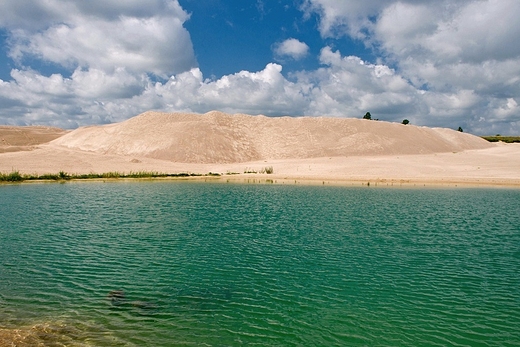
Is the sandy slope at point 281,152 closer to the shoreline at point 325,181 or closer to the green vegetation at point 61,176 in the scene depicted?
the shoreline at point 325,181

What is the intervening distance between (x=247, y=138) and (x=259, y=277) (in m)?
96.4

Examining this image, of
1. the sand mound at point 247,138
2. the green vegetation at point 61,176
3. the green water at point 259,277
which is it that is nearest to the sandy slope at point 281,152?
the sand mound at point 247,138

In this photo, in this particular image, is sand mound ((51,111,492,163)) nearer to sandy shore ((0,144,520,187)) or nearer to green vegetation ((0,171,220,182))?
sandy shore ((0,144,520,187))

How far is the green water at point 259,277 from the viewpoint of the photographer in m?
12.1

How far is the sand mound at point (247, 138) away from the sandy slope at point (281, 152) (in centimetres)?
27

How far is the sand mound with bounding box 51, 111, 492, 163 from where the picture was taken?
325 ft

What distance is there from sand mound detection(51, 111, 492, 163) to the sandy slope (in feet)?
0.88

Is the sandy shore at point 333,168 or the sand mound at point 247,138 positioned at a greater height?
the sand mound at point 247,138

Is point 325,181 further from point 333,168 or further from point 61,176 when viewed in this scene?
point 61,176

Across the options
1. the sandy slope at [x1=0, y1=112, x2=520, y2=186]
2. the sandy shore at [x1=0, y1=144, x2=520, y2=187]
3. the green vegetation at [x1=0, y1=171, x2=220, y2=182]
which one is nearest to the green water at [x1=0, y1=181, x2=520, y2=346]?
the sandy shore at [x1=0, y1=144, x2=520, y2=187]

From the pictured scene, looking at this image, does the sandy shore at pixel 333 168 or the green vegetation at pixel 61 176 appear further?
the sandy shore at pixel 333 168

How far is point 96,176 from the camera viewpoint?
64.0 m

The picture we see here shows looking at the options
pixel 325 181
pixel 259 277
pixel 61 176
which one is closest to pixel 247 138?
pixel 325 181

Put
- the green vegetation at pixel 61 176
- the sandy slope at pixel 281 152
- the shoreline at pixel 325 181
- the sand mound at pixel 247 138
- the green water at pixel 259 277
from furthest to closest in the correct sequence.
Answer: the sand mound at pixel 247 138 → the sandy slope at pixel 281 152 → the green vegetation at pixel 61 176 → the shoreline at pixel 325 181 → the green water at pixel 259 277
